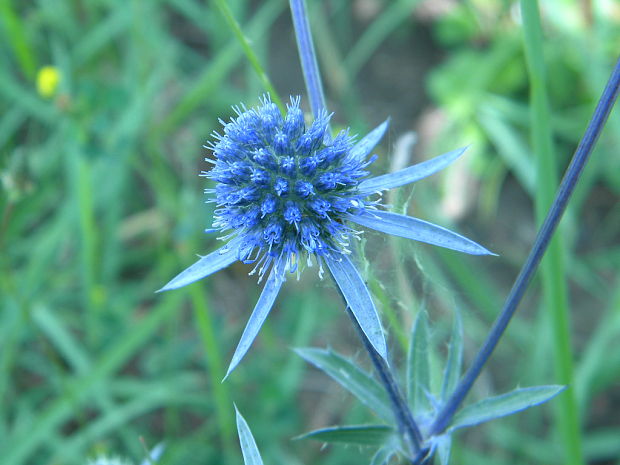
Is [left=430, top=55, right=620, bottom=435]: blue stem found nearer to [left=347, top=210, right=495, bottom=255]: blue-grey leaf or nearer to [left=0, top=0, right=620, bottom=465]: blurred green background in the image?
[left=347, top=210, right=495, bottom=255]: blue-grey leaf

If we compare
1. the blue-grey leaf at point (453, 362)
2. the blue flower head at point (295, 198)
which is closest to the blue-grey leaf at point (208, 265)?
the blue flower head at point (295, 198)

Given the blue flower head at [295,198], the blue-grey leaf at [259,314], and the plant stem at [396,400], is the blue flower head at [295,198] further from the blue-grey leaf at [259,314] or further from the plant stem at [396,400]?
the plant stem at [396,400]

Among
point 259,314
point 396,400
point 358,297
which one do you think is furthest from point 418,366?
point 259,314

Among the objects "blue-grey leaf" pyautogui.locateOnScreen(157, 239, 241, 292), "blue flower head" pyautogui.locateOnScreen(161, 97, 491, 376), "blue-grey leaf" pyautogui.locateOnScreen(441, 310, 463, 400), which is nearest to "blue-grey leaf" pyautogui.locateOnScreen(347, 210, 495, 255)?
"blue flower head" pyautogui.locateOnScreen(161, 97, 491, 376)

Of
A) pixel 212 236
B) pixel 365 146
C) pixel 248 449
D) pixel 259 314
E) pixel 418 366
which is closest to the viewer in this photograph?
pixel 259 314

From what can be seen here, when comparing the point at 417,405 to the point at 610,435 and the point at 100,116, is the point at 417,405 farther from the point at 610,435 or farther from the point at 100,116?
the point at 100,116

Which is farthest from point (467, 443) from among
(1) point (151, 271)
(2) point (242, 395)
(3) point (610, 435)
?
(1) point (151, 271)

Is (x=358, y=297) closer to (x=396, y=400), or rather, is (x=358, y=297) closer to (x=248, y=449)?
(x=396, y=400)
